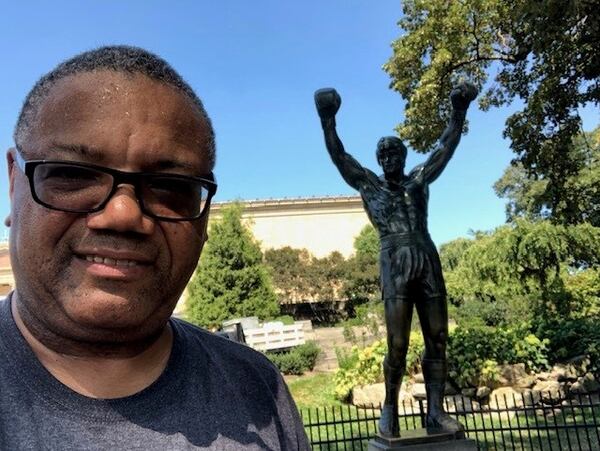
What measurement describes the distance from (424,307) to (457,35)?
25.3 feet

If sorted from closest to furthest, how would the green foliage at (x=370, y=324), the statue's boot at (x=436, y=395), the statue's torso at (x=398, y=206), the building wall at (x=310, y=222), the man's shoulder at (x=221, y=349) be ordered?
the man's shoulder at (x=221, y=349) → the statue's boot at (x=436, y=395) → the statue's torso at (x=398, y=206) → the green foliage at (x=370, y=324) → the building wall at (x=310, y=222)

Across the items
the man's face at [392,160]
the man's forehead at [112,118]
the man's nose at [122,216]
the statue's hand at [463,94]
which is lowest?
the man's nose at [122,216]

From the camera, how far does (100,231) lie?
0.83 m

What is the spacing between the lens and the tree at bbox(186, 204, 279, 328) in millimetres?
18938

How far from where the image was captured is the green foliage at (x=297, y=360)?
482 inches

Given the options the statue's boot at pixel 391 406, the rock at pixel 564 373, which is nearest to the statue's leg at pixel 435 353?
the statue's boot at pixel 391 406

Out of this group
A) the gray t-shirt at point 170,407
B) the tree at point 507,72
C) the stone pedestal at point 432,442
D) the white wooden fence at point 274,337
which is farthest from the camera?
the white wooden fence at point 274,337

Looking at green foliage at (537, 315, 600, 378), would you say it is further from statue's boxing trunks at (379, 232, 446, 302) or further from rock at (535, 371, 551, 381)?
statue's boxing trunks at (379, 232, 446, 302)

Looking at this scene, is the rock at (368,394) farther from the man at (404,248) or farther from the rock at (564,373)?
the man at (404,248)

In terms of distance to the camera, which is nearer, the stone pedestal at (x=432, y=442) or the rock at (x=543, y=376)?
the stone pedestal at (x=432, y=442)

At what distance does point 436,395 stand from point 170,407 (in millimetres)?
3896

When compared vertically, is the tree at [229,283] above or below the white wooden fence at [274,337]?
above

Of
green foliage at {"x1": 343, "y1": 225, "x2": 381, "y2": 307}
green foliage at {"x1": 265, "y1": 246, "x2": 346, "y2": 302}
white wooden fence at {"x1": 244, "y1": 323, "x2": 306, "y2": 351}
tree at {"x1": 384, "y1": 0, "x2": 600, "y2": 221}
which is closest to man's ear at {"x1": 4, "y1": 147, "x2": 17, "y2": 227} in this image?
tree at {"x1": 384, "y1": 0, "x2": 600, "y2": 221}

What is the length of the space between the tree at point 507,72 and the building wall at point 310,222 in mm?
29178
